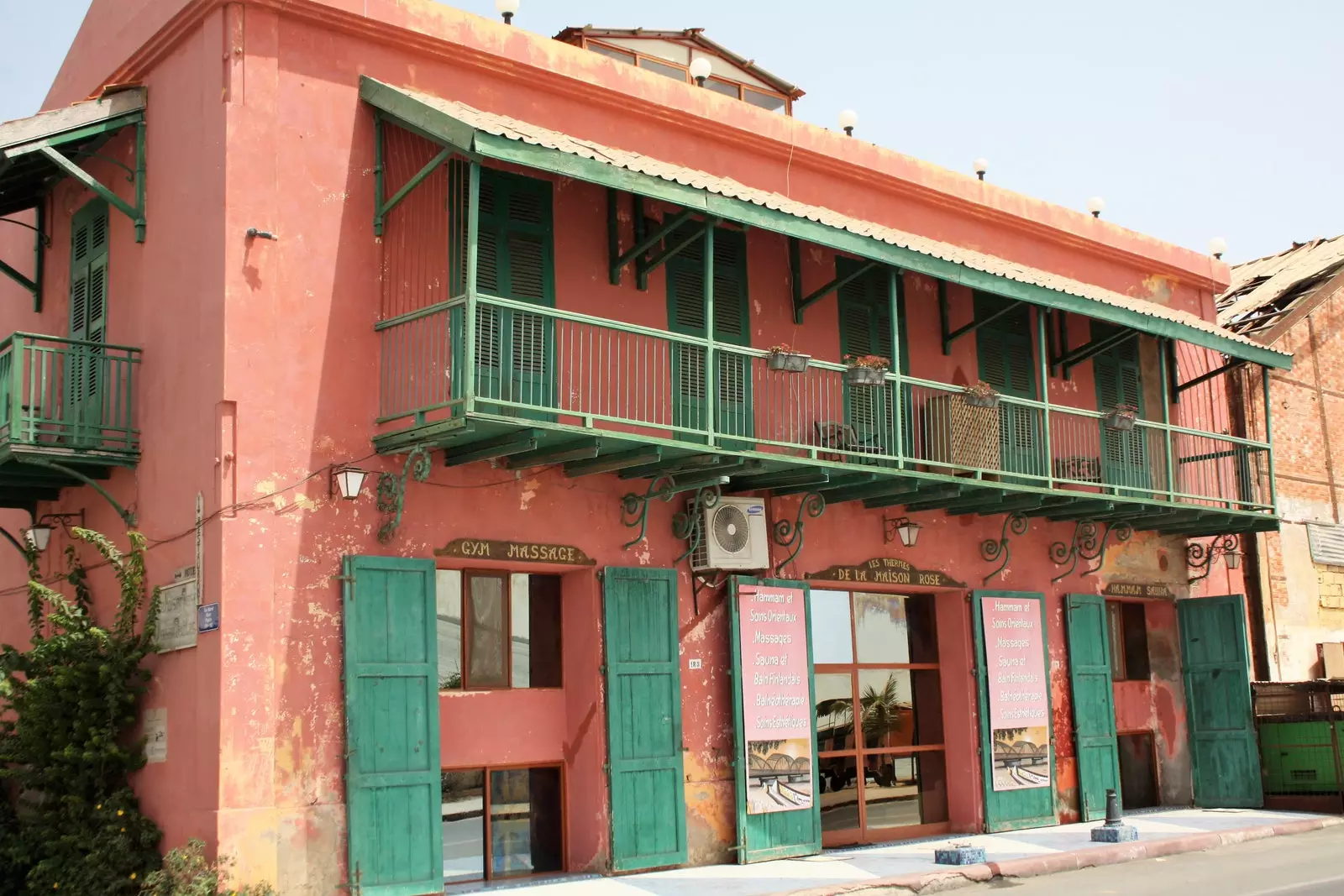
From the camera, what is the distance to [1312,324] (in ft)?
74.9

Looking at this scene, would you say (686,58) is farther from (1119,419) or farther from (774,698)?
(774,698)

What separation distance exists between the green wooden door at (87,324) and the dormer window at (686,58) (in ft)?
20.9

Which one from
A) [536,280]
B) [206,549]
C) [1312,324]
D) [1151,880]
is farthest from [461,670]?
[1312,324]

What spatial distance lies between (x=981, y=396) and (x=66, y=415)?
968 centimetres

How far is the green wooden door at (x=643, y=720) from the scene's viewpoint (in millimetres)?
13578

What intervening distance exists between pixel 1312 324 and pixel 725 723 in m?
13.6

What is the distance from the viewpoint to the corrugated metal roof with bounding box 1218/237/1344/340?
2294 centimetres

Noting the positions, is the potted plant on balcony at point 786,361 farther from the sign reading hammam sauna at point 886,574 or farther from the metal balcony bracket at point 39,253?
the metal balcony bracket at point 39,253

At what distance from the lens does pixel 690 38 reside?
19.2 m

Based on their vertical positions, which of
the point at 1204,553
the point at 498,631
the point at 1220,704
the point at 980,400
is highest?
A: the point at 980,400

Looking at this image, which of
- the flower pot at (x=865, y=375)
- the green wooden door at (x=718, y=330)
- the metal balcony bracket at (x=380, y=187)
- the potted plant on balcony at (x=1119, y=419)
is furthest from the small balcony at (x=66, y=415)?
the potted plant on balcony at (x=1119, y=419)

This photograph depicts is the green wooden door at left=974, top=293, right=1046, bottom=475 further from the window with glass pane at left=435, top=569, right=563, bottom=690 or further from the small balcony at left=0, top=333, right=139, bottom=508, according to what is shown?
the small balcony at left=0, top=333, right=139, bottom=508

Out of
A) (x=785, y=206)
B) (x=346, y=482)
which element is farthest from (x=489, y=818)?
(x=785, y=206)

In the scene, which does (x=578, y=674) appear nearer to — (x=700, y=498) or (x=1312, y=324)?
(x=700, y=498)
